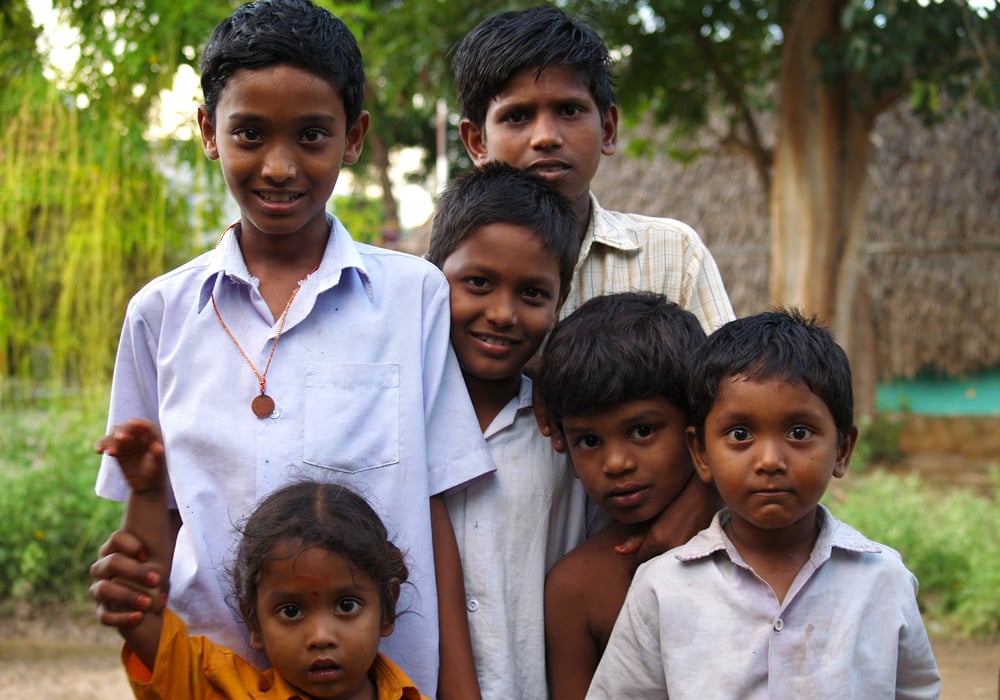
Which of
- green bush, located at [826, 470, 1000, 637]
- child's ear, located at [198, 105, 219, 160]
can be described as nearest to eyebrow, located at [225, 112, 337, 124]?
child's ear, located at [198, 105, 219, 160]

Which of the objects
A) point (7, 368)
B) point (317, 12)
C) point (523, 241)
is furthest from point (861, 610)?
point (7, 368)

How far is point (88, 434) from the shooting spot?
564cm

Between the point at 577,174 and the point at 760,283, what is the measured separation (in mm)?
8770

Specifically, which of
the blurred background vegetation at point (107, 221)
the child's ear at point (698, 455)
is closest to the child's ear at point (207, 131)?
the child's ear at point (698, 455)

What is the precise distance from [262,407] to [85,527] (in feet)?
11.7

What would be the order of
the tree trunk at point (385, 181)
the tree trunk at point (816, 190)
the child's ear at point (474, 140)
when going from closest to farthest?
the child's ear at point (474, 140)
the tree trunk at point (816, 190)
the tree trunk at point (385, 181)

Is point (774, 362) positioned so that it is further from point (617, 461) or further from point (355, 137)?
point (355, 137)

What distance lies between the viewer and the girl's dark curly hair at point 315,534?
1801 mm

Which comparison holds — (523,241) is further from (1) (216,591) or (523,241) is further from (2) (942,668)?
(2) (942,668)

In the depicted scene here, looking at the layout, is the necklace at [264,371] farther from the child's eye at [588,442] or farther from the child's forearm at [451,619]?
the child's eye at [588,442]

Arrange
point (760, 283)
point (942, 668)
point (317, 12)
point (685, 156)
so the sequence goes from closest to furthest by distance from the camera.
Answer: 1. point (317, 12)
2. point (942, 668)
3. point (685, 156)
4. point (760, 283)

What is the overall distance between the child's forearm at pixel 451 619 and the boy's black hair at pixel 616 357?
310 millimetres

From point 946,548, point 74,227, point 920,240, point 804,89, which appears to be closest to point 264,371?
point 74,227

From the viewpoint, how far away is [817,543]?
1847 mm
